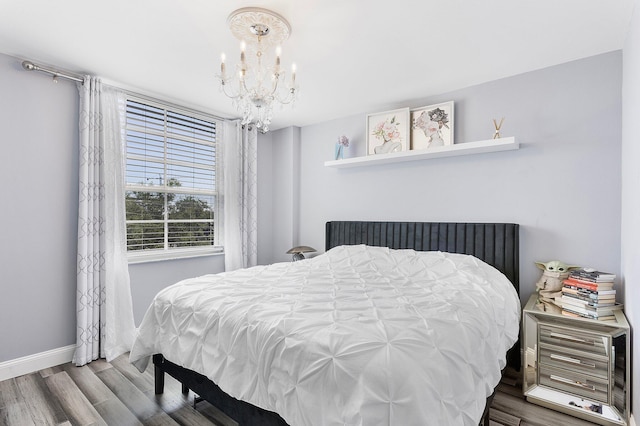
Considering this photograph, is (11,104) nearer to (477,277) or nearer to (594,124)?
(477,277)

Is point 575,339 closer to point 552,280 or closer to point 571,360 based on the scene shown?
point 571,360

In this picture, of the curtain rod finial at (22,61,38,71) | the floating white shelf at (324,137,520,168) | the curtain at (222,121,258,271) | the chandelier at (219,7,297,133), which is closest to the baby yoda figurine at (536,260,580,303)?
the floating white shelf at (324,137,520,168)

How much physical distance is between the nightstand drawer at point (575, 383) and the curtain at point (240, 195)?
10.3 ft

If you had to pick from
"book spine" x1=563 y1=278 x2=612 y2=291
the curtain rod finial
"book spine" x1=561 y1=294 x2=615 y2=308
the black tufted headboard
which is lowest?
"book spine" x1=561 y1=294 x2=615 y2=308

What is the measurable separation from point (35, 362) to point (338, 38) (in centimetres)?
348

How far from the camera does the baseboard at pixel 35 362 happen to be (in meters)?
2.52

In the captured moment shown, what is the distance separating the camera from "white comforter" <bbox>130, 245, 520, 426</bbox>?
3.84 ft

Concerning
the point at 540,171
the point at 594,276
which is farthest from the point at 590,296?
the point at 540,171

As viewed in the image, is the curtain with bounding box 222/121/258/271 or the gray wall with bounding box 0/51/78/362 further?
the curtain with bounding box 222/121/258/271

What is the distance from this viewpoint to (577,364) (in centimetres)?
213

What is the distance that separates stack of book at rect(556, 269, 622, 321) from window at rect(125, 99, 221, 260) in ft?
11.4

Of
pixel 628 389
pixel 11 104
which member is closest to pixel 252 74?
pixel 11 104

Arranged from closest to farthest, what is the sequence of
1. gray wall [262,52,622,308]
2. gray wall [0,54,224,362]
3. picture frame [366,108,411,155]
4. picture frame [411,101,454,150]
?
gray wall [262,52,622,308], gray wall [0,54,224,362], picture frame [411,101,454,150], picture frame [366,108,411,155]

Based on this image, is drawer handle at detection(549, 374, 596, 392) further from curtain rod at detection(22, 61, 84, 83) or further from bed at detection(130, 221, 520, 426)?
curtain rod at detection(22, 61, 84, 83)
